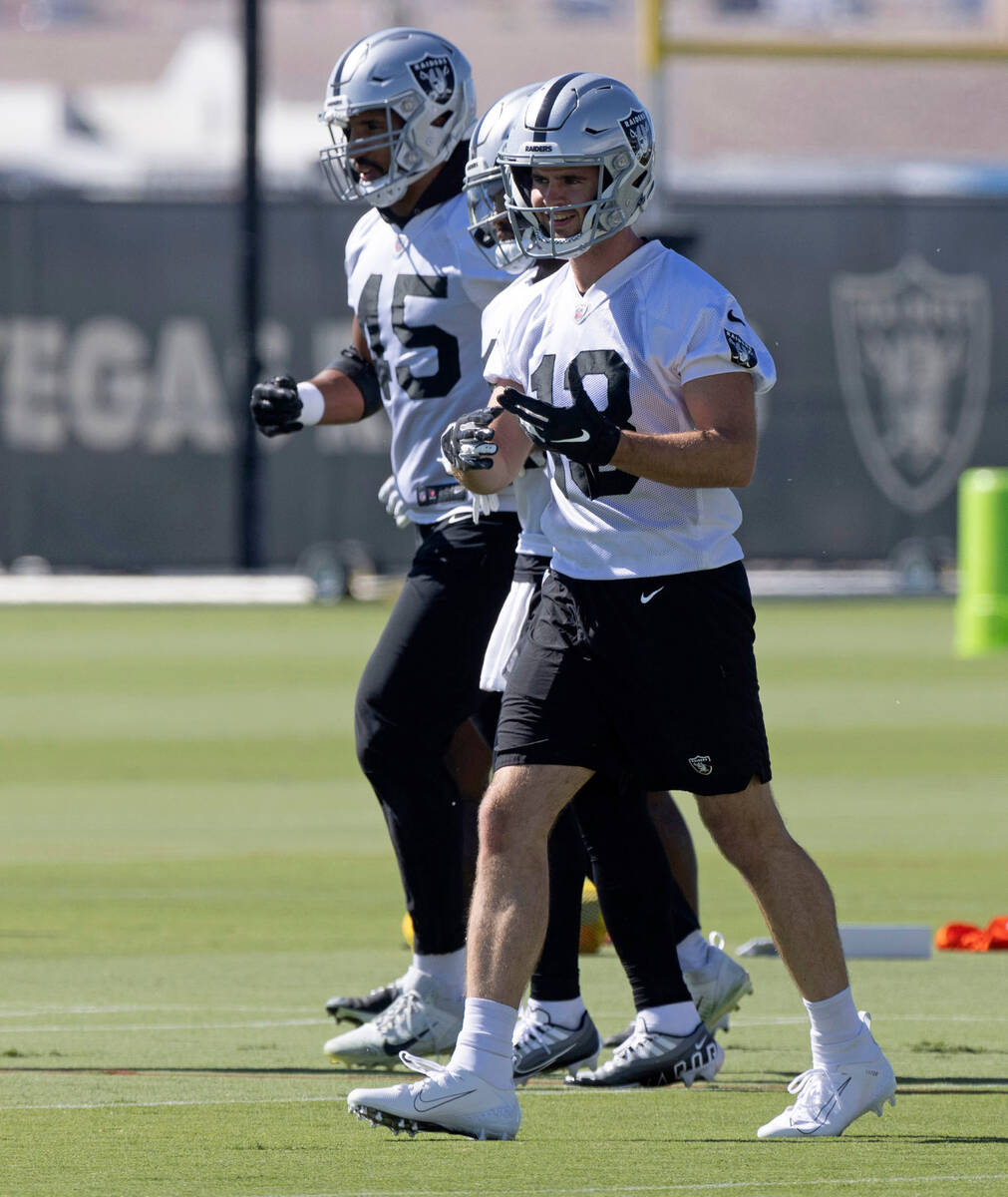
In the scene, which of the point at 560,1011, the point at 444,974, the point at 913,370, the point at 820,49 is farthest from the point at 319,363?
the point at 560,1011

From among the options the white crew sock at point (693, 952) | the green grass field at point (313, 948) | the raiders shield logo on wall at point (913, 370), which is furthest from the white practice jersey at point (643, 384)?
the raiders shield logo on wall at point (913, 370)

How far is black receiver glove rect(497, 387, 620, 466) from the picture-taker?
498 centimetres

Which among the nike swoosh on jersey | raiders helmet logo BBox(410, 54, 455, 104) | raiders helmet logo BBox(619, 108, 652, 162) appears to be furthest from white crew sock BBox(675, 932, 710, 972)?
raiders helmet logo BBox(410, 54, 455, 104)

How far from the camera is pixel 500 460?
210 inches

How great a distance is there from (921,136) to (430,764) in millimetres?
61406

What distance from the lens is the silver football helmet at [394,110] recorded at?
657cm

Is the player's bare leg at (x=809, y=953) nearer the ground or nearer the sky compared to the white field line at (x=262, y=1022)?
nearer the sky

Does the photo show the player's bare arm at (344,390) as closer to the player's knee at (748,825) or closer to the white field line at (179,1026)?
the white field line at (179,1026)

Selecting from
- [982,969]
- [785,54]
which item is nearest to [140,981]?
[982,969]

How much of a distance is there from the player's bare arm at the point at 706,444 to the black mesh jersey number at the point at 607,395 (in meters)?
0.10

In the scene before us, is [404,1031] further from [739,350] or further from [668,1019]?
[739,350]

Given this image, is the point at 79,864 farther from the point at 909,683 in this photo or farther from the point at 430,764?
the point at 909,683

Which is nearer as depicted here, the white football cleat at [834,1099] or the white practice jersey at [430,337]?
the white football cleat at [834,1099]

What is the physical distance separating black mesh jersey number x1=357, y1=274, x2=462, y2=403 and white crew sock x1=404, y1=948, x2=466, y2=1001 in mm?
1390
